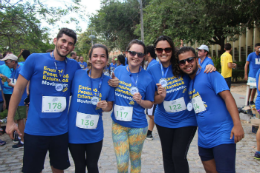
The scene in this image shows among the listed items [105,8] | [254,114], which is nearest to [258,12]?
[254,114]

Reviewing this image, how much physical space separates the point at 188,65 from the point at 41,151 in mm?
2083

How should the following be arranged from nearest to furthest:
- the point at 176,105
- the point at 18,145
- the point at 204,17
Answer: the point at 176,105
the point at 18,145
the point at 204,17

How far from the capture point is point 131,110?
2.71 m

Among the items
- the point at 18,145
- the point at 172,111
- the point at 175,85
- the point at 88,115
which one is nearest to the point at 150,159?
the point at 172,111

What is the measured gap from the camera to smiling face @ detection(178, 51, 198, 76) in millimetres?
2668

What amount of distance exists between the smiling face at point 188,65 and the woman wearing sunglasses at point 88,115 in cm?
99

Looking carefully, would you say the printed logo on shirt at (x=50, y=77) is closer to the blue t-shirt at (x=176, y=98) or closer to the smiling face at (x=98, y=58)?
the smiling face at (x=98, y=58)

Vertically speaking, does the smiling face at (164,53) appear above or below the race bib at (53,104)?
above

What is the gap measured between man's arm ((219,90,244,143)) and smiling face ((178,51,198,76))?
456 millimetres

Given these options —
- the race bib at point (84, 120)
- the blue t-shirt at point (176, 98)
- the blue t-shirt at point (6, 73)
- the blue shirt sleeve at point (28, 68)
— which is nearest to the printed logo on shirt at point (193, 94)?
the blue t-shirt at point (176, 98)

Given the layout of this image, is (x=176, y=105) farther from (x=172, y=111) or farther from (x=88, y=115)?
(x=88, y=115)

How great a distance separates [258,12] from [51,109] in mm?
11979

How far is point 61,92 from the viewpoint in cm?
266

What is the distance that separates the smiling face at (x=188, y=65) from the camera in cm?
267
